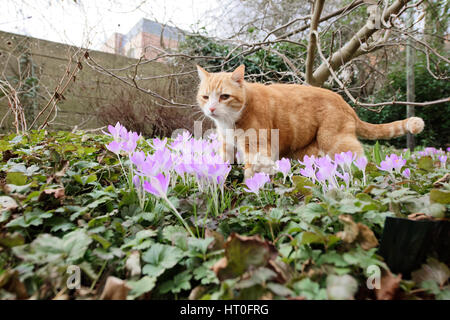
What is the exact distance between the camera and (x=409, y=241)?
650 millimetres

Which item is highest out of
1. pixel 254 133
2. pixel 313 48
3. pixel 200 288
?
pixel 313 48

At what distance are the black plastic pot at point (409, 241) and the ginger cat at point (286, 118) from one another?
156cm

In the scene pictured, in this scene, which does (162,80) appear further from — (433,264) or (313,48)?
(433,264)

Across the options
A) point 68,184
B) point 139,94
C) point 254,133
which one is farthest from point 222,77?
point 139,94

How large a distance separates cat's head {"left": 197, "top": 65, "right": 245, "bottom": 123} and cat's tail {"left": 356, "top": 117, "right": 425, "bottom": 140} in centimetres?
120

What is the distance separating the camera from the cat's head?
2375 millimetres

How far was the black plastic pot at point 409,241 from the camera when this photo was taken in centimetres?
65

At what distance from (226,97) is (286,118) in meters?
0.59

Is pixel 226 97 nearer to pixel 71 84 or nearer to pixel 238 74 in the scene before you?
pixel 238 74

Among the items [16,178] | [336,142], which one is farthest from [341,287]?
[336,142]

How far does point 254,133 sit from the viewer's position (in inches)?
87.0

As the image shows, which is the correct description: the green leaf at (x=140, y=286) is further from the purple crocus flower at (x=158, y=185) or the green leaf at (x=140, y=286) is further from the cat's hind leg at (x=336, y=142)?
the cat's hind leg at (x=336, y=142)

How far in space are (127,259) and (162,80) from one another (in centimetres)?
631

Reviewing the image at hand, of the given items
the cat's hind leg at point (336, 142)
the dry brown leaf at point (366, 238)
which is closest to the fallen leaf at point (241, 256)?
the dry brown leaf at point (366, 238)
